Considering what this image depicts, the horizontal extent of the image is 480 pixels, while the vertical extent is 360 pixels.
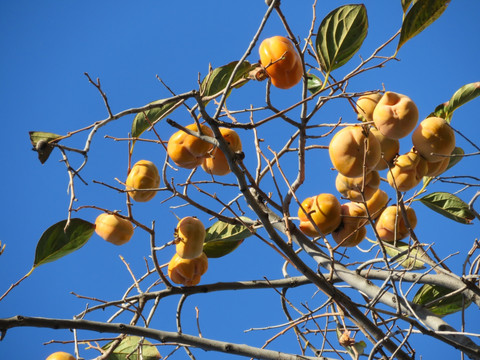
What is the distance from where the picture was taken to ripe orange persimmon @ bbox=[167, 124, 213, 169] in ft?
4.47

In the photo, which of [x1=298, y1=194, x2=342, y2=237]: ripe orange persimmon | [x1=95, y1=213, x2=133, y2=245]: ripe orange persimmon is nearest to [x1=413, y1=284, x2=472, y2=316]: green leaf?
[x1=298, y1=194, x2=342, y2=237]: ripe orange persimmon

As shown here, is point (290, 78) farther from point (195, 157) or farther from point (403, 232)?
point (403, 232)

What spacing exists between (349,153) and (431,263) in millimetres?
373

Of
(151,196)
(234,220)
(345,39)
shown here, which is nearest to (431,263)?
(234,220)

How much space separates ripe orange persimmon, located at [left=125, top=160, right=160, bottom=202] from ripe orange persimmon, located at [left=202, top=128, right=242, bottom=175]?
16 cm

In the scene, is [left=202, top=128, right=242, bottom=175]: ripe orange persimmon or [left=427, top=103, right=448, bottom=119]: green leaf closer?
[left=202, top=128, right=242, bottom=175]: ripe orange persimmon

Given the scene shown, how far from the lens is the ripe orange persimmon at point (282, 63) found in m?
1.38

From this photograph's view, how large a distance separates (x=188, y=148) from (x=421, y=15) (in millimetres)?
688

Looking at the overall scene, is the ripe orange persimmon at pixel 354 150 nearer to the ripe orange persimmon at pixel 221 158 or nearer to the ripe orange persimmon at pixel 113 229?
the ripe orange persimmon at pixel 221 158

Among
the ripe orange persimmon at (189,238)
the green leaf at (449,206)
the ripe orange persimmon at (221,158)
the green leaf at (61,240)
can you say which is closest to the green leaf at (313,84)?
the ripe orange persimmon at (221,158)

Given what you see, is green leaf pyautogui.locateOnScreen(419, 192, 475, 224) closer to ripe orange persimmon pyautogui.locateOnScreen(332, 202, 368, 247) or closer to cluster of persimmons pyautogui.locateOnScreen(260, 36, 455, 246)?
cluster of persimmons pyautogui.locateOnScreen(260, 36, 455, 246)

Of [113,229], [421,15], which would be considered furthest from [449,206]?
[113,229]

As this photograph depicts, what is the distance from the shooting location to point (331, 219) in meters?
1.46

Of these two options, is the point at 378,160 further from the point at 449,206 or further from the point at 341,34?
the point at 449,206
